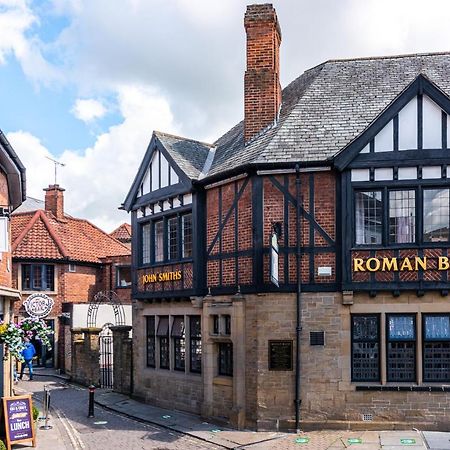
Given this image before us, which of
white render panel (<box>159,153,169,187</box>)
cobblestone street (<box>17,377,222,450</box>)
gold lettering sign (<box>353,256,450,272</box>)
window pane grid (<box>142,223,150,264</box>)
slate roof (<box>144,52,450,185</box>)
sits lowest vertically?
cobblestone street (<box>17,377,222,450</box>)

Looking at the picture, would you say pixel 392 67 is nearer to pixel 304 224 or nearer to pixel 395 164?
pixel 395 164

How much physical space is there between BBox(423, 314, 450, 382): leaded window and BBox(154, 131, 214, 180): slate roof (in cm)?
774

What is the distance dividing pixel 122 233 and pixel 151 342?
25.9 m

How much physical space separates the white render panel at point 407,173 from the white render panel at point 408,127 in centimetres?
52

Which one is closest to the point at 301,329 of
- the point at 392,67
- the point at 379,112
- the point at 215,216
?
the point at 215,216

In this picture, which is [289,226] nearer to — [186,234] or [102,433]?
[186,234]

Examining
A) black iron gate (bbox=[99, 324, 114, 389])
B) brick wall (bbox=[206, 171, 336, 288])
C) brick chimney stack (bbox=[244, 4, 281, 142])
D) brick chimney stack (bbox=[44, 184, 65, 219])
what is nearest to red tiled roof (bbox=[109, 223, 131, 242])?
brick chimney stack (bbox=[44, 184, 65, 219])

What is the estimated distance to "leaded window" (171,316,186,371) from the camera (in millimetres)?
20266

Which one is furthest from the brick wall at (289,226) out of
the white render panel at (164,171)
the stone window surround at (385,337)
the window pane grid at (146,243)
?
the window pane grid at (146,243)

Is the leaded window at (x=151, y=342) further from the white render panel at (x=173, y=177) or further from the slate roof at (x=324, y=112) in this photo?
the slate roof at (x=324, y=112)

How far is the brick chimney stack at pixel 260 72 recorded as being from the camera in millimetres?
19516

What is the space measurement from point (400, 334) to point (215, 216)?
5.94 metres

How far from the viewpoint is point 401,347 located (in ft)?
53.8

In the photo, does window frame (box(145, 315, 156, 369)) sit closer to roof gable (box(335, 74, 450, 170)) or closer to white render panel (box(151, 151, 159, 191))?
white render panel (box(151, 151, 159, 191))
